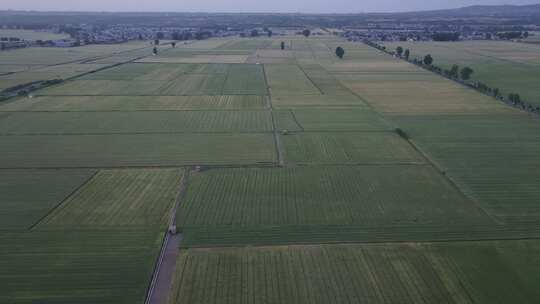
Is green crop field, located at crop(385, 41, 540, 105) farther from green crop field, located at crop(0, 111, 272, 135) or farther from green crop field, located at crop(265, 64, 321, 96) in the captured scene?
green crop field, located at crop(0, 111, 272, 135)

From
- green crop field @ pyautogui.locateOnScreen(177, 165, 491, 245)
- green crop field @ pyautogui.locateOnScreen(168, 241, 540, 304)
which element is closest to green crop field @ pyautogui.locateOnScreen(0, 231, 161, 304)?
green crop field @ pyautogui.locateOnScreen(168, 241, 540, 304)

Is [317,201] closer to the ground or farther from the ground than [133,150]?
closer to the ground

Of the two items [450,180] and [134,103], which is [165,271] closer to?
[450,180]

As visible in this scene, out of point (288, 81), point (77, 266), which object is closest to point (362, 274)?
point (77, 266)

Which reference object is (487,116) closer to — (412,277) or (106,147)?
(412,277)

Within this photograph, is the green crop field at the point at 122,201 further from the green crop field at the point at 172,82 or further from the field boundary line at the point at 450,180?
the green crop field at the point at 172,82

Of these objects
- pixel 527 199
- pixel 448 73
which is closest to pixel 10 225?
pixel 527 199
